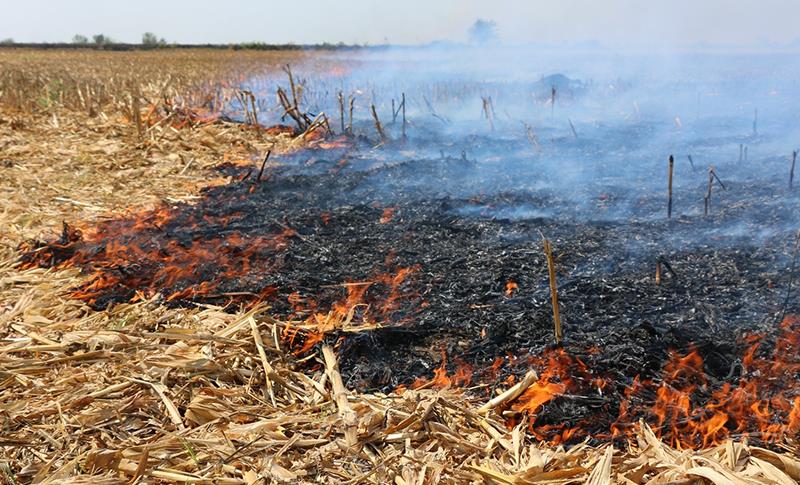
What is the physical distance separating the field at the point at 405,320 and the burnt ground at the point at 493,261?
0.03 meters

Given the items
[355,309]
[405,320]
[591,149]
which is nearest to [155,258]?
[355,309]

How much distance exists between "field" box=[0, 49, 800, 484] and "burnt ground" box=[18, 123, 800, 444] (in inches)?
1.1

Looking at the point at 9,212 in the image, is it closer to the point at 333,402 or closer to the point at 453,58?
the point at 333,402

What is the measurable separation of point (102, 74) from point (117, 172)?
50.5ft

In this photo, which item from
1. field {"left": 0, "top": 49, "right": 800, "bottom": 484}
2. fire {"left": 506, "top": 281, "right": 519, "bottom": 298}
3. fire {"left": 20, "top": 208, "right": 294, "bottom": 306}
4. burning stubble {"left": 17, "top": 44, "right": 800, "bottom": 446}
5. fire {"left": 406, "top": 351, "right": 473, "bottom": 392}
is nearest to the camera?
field {"left": 0, "top": 49, "right": 800, "bottom": 484}

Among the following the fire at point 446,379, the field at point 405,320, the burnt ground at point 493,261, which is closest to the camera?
the field at point 405,320

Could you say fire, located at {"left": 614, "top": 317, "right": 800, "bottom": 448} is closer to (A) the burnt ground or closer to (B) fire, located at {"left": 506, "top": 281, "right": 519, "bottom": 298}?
(A) the burnt ground

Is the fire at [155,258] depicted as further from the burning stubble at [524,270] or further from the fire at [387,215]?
the fire at [387,215]

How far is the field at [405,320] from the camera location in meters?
3.16

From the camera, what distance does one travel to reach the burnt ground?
4039 mm

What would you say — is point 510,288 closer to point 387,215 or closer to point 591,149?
point 387,215

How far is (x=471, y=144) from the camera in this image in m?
11.7

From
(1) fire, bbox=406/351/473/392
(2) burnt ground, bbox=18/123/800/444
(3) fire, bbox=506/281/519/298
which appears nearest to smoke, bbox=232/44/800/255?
(2) burnt ground, bbox=18/123/800/444

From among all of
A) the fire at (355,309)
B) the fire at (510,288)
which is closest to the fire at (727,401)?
the fire at (510,288)
